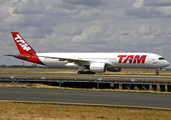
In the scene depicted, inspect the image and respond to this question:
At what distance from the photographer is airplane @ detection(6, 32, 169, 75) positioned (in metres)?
46.5

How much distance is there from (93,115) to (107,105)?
3.26 meters

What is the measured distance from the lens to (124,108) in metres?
15.2

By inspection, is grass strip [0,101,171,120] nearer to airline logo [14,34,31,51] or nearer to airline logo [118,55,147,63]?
airline logo [118,55,147,63]

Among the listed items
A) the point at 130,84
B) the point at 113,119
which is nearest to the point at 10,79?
the point at 130,84

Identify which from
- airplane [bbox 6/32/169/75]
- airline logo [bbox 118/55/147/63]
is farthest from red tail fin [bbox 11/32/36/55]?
airline logo [bbox 118/55/147/63]

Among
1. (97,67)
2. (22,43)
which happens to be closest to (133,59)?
(97,67)

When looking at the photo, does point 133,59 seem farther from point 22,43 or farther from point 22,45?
point 22,43

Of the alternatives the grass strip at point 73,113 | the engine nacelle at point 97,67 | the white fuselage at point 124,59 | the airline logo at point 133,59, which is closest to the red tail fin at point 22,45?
the white fuselage at point 124,59

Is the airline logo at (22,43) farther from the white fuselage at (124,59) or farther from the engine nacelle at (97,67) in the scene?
the engine nacelle at (97,67)

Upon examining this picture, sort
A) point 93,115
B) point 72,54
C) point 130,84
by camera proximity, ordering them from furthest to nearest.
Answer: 1. point 72,54
2. point 130,84
3. point 93,115

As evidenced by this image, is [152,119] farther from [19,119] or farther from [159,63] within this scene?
[159,63]

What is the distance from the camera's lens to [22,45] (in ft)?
179

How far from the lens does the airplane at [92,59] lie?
153 feet

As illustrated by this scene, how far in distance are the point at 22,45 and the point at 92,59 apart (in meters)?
17.0
